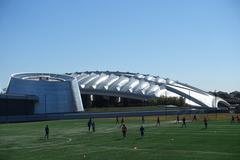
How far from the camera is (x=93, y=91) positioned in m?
119

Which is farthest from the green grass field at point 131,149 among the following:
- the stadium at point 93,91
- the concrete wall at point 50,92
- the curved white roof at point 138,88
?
the curved white roof at point 138,88

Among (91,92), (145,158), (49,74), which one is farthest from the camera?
(91,92)

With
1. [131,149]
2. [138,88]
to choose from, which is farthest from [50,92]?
[131,149]

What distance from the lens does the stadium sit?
96.9 metres

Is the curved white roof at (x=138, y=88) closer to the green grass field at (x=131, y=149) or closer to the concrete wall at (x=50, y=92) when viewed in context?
the concrete wall at (x=50, y=92)

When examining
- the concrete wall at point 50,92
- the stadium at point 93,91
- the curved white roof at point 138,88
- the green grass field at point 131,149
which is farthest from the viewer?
the curved white roof at point 138,88

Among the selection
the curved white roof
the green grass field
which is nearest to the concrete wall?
the curved white roof

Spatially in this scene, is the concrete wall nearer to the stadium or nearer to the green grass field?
the stadium

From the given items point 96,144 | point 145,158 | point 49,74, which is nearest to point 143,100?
point 49,74

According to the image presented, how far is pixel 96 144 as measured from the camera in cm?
3084

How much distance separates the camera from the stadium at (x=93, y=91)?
96.9m

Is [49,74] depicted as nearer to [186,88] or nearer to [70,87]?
[70,87]

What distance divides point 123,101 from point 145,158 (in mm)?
99266

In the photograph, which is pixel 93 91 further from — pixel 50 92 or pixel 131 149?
pixel 131 149
